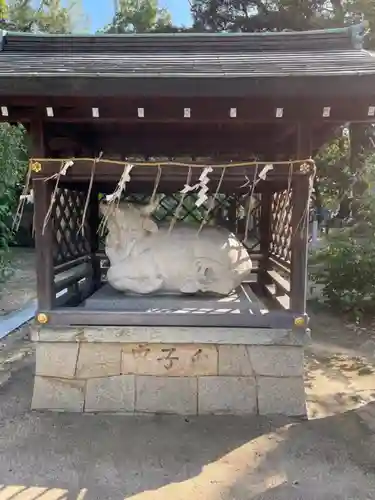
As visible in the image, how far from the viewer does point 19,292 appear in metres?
6.52

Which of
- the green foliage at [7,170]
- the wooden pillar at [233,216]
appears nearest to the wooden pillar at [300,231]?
the wooden pillar at [233,216]

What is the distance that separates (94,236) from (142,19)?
10.2 m

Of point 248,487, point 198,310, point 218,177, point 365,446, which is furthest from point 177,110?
point 365,446

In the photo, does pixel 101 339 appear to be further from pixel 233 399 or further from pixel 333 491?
pixel 333 491

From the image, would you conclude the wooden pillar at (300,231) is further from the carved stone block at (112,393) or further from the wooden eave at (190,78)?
the carved stone block at (112,393)

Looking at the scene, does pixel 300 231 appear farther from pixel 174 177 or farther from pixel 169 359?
pixel 169 359

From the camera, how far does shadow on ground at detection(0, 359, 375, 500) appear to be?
1.99 m

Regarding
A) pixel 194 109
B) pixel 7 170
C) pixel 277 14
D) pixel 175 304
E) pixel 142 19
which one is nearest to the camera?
pixel 194 109

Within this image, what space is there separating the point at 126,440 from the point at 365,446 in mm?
1173

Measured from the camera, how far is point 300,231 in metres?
2.62

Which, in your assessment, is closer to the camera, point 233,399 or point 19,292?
point 233,399

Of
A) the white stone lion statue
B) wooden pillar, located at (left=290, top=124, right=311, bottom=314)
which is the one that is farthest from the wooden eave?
the white stone lion statue

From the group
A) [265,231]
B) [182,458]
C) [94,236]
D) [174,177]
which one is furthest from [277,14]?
[182,458]

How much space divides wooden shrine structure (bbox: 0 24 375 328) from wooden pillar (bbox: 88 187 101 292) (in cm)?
2
